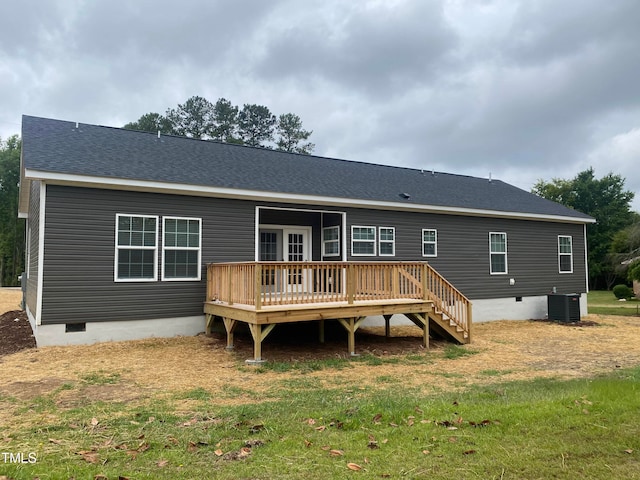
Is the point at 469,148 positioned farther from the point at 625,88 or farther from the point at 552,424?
the point at 552,424

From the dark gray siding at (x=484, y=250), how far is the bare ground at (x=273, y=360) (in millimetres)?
2865

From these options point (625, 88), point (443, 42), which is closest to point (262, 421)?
point (443, 42)

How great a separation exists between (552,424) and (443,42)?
47.2 feet

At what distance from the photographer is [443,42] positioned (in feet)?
51.2

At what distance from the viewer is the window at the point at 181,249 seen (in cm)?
970

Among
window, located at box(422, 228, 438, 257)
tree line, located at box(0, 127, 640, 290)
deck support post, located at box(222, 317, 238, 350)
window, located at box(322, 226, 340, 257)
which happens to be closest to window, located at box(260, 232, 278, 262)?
window, located at box(322, 226, 340, 257)

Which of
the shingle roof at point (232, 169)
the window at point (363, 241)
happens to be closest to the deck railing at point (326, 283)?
the window at point (363, 241)

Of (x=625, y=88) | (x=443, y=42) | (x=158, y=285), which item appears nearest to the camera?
(x=158, y=285)

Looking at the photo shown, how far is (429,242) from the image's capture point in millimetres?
13539

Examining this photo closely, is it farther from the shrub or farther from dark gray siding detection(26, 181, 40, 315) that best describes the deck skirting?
the shrub

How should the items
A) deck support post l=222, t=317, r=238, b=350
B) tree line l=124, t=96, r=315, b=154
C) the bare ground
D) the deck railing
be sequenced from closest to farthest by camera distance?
the bare ground
the deck railing
deck support post l=222, t=317, r=238, b=350
tree line l=124, t=96, r=315, b=154

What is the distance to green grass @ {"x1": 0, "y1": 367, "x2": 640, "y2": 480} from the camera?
3.17m

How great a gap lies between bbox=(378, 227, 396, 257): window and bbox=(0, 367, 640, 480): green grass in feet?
24.3

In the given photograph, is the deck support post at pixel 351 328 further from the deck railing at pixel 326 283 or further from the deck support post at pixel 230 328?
the deck support post at pixel 230 328
